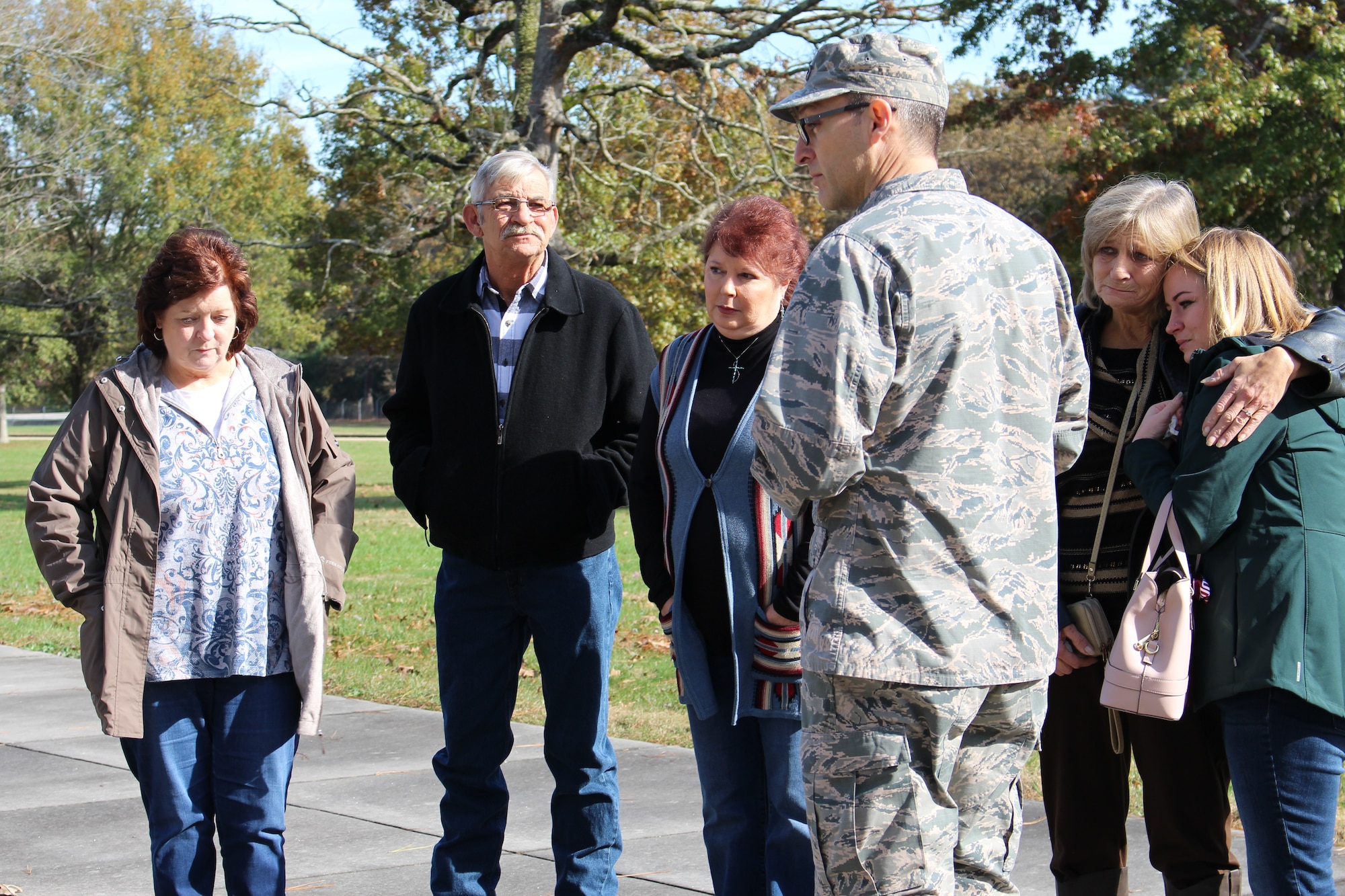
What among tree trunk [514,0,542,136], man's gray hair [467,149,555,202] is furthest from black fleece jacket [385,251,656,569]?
tree trunk [514,0,542,136]

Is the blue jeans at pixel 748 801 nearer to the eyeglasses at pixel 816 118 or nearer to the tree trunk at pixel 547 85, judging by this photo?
the eyeglasses at pixel 816 118

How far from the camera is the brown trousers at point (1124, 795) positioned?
3209 millimetres

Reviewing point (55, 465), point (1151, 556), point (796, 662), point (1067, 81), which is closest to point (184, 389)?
point (55, 465)

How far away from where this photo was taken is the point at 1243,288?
3174mm

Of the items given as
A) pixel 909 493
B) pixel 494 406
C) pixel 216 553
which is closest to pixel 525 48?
pixel 494 406

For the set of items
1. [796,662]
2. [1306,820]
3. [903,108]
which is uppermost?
[903,108]

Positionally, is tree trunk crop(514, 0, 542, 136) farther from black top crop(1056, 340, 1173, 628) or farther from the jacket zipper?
black top crop(1056, 340, 1173, 628)

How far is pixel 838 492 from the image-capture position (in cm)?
229

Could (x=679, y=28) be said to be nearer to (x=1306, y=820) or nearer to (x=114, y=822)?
(x=114, y=822)

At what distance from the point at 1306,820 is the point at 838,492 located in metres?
Answer: 1.47

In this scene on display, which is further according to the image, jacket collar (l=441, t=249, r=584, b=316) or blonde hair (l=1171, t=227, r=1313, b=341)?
jacket collar (l=441, t=249, r=584, b=316)

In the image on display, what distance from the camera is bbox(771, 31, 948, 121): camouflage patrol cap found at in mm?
2379

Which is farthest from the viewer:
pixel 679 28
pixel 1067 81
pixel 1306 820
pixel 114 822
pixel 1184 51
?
pixel 1067 81

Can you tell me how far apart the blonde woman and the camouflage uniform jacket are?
1036 mm
